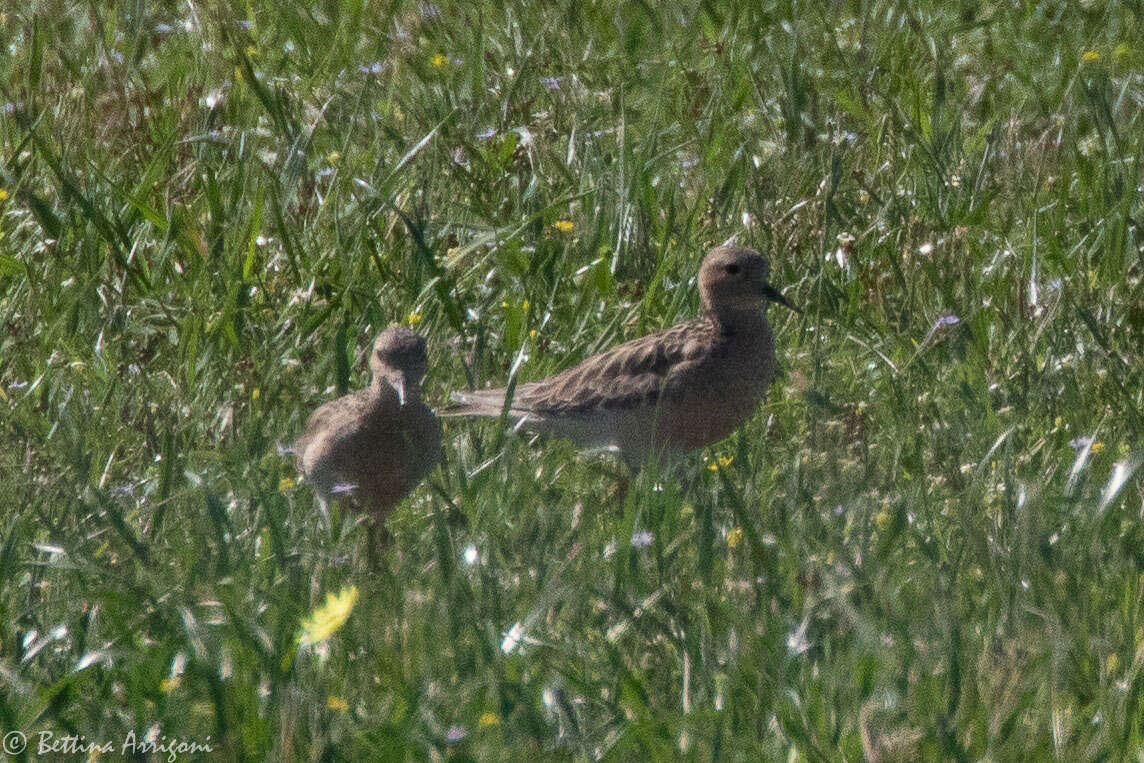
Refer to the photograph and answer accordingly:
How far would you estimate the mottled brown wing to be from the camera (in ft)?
21.5

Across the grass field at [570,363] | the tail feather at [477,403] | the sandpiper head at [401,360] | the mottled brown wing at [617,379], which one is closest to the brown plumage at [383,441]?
the sandpiper head at [401,360]

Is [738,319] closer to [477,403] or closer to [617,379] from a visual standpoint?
[617,379]

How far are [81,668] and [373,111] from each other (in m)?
5.53

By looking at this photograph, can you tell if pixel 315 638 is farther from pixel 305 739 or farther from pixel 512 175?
pixel 512 175

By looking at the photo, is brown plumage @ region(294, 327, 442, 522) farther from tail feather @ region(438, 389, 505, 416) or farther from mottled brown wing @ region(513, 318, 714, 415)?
mottled brown wing @ region(513, 318, 714, 415)

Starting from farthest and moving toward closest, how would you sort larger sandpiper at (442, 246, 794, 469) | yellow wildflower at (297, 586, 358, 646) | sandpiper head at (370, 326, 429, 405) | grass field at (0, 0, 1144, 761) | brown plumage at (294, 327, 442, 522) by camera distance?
larger sandpiper at (442, 246, 794, 469), sandpiper head at (370, 326, 429, 405), brown plumage at (294, 327, 442, 522), grass field at (0, 0, 1144, 761), yellow wildflower at (297, 586, 358, 646)

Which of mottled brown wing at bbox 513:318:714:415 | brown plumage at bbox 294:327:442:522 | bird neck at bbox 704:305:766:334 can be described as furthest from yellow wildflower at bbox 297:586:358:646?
bird neck at bbox 704:305:766:334

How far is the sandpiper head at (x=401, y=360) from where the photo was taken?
18.7 feet

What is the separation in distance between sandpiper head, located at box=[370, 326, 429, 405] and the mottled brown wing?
2.80 feet

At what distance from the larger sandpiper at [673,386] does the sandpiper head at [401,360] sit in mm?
661

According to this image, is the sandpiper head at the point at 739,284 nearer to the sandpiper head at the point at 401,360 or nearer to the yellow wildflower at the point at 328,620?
the sandpiper head at the point at 401,360

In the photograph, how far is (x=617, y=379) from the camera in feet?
21.7

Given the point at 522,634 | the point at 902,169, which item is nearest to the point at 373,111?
the point at 902,169

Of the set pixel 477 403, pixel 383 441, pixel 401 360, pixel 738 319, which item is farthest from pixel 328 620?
pixel 738 319
